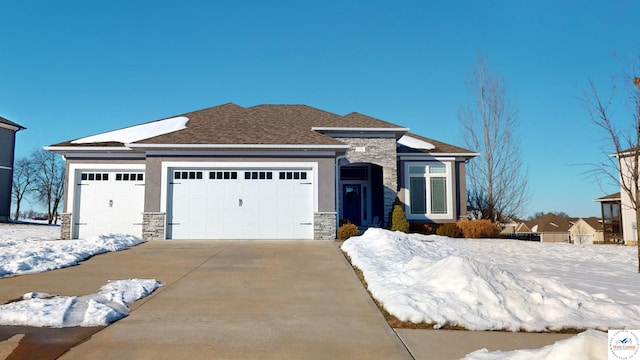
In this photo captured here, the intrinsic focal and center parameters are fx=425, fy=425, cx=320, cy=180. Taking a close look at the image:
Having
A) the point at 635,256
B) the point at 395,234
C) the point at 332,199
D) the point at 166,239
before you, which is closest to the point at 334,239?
the point at 332,199

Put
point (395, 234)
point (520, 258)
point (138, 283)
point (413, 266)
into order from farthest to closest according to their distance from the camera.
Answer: point (395, 234), point (520, 258), point (413, 266), point (138, 283)

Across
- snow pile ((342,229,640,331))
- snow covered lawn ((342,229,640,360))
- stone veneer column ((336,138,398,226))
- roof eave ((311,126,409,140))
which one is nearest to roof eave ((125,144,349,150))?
roof eave ((311,126,409,140))

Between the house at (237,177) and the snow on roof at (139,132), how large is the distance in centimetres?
6

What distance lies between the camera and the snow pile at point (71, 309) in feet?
16.9

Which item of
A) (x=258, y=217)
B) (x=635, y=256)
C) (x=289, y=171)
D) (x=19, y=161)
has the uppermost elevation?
(x=19, y=161)

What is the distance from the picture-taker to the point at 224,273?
28.0ft

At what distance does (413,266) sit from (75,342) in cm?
569

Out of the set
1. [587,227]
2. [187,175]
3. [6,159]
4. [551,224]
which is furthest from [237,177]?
[551,224]

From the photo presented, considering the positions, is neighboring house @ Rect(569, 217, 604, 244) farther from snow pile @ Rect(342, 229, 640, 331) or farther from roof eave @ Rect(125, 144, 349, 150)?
snow pile @ Rect(342, 229, 640, 331)

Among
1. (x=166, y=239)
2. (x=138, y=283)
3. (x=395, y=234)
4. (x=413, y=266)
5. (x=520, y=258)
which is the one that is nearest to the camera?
(x=138, y=283)

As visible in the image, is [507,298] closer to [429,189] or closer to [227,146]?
[227,146]

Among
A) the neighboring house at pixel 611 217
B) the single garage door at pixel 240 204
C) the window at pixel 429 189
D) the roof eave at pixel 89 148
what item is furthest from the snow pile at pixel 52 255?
the neighboring house at pixel 611 217

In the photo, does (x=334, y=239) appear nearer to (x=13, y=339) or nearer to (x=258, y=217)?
(x=258, y=217)

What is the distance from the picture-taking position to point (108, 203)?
16.3m
